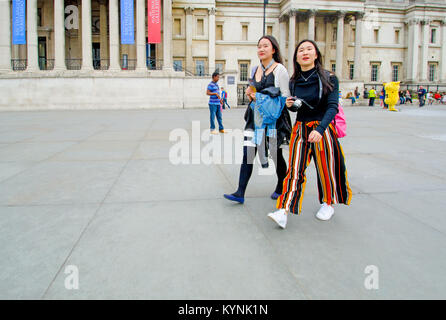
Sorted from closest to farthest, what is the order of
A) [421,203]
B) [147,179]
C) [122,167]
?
[421,203], [147,179], [122,167]

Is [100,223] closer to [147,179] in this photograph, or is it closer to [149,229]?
[149,229]

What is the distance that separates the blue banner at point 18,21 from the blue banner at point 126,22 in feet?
25.9

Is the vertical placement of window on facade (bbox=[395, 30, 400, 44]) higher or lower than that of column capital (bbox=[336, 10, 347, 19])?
lower

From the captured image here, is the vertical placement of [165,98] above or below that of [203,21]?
below

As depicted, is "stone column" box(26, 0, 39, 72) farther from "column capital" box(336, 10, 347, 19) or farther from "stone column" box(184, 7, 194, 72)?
"column capital" box(336, 10, 347, 19)

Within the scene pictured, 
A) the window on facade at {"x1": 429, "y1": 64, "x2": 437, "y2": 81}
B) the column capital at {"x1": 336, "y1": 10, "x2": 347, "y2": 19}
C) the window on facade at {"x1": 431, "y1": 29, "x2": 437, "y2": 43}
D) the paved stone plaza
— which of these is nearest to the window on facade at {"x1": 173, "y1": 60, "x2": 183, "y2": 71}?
the column capital at {"x1": 336, "y1": 10, "x2": 347, "y2": 19}

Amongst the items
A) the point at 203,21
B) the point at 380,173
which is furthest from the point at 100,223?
the point at 203,21

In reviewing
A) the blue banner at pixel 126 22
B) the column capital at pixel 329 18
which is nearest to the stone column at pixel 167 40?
the blue banner at pixel 126 22

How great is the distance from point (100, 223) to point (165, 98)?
2690cm

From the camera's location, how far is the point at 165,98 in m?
29.5

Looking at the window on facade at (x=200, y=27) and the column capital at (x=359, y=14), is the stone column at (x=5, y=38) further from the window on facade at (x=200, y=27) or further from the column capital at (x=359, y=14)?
Answer: the column capital at (x=359, y=14)

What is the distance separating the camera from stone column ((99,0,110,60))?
36875 mm

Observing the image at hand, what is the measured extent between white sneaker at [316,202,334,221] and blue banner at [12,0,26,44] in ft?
102

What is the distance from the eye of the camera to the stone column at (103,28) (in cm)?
3688
